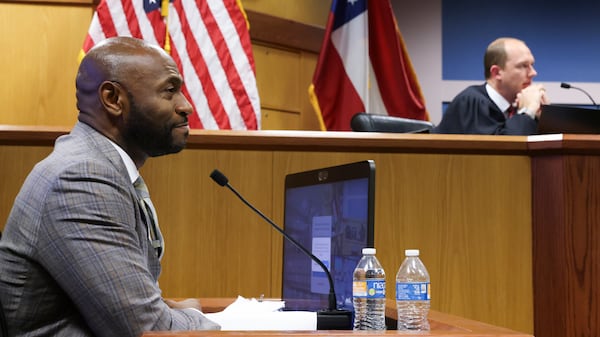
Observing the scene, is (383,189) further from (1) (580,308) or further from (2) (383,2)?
(2) (383,2)

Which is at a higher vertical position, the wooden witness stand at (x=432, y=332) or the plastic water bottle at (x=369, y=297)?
the plastic water bottle at (x=369, y=297)

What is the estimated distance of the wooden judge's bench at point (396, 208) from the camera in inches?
125

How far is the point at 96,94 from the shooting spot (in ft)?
5.98

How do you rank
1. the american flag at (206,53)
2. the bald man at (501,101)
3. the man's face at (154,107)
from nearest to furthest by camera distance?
the man's face at (154,107), the bald man at (501,101), the american flag at (206,53)

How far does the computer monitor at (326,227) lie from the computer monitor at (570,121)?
67.3 inches

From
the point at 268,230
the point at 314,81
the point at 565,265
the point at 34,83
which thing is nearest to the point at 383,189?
the point at 268,230

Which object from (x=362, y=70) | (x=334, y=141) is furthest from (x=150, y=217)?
(x=362, y=70)

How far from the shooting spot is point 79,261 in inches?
59.4

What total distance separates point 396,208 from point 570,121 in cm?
97

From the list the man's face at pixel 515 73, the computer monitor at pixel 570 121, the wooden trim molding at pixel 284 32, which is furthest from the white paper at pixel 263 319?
the wooden trim molding at pixel 284 32

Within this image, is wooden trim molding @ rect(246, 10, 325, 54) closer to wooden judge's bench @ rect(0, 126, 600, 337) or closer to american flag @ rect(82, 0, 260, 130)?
american flag @ rect(82, 0, 260, 130)

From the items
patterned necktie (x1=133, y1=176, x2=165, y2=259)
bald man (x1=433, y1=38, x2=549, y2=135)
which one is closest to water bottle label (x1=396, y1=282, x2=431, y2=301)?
patterned necktie (x1=133, y1=176, x2=165, y2=259)

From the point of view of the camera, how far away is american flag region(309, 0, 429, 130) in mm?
5375

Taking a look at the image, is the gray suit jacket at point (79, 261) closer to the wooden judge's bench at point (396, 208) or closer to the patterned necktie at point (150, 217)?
the patterned necktie at point (150, 217)
